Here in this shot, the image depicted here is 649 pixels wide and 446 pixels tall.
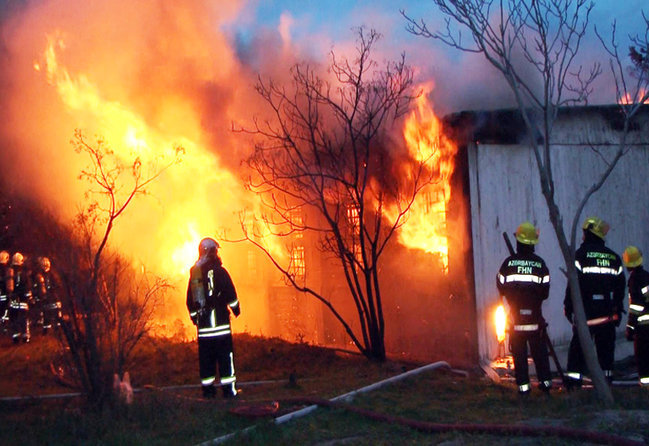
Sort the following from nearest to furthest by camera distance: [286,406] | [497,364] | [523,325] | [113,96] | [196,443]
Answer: [196,443]
[286,406]
[523,325]
[497,364]
[113,96]

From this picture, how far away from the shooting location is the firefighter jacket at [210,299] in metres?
7.14

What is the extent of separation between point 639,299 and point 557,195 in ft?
9.53

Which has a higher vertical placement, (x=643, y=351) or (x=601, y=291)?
(x=601, y=291)

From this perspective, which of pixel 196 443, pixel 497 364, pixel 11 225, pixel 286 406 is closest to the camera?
pixel 196 443

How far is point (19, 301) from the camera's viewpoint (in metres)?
11.4

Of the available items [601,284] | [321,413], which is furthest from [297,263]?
[321,413]

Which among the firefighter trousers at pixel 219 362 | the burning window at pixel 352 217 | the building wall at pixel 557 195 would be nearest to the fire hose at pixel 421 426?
the firefighter trousers at pixel 219 362

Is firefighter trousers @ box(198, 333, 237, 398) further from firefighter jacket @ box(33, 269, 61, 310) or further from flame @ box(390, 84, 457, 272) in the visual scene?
flame @ box(390, 84, 457, 272)

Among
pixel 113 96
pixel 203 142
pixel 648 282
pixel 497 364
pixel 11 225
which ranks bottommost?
pixel 497 364

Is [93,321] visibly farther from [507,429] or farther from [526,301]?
[526,301]

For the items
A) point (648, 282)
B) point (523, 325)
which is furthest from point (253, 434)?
point (648, 282)

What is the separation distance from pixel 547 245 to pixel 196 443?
609 cm

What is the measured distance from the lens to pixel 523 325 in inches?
264

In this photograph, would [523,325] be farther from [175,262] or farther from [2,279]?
[2,279]
